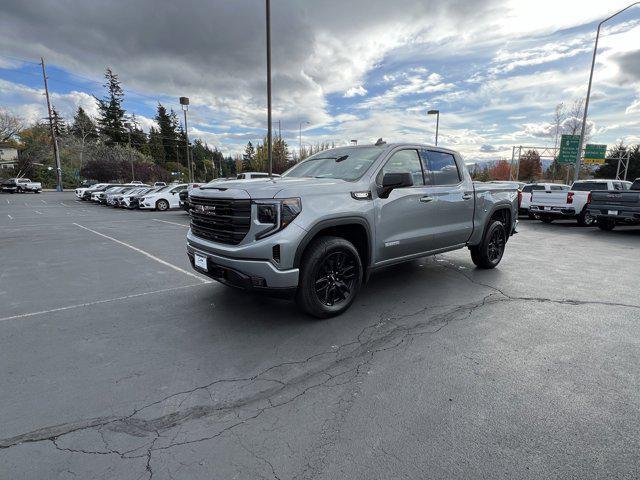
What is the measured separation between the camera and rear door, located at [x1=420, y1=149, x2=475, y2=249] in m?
5.18

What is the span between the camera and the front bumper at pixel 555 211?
46.2 feet

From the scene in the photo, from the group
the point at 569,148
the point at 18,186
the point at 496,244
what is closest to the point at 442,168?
the point at 496,244

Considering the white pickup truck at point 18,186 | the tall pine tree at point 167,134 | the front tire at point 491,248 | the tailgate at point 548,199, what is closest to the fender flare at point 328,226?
the front tire at point 491,248

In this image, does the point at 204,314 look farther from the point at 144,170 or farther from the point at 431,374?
the point at 144,170

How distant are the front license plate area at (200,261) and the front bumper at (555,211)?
48.3 ft

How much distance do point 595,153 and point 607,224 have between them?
2874 centimetres

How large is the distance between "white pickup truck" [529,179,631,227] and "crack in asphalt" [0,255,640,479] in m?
12.7

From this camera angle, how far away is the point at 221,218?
3900 millimetres

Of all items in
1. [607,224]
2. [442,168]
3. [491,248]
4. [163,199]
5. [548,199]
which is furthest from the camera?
[163,199]

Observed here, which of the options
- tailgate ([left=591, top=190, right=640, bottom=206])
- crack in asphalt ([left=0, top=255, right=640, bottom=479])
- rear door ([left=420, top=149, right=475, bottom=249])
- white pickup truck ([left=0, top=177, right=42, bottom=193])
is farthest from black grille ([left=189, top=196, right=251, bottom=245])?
white pickup truck ([left=0, top=177, right=42, bottom=193])

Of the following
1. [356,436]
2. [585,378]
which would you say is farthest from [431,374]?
[585,378]

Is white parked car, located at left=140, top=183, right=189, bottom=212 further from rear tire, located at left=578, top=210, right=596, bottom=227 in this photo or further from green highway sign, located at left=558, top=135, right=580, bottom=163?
green highway sign, located at left=558, top=135, right=580, bottom=163

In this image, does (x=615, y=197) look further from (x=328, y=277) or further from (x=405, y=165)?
(x=328, y=277)

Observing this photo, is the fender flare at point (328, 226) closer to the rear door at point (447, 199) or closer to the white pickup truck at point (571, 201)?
the rear door at point (447, 199)
